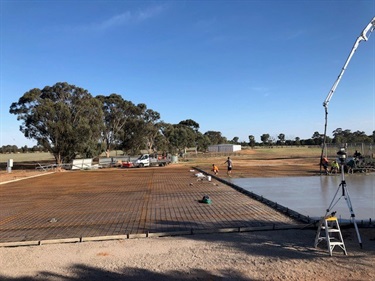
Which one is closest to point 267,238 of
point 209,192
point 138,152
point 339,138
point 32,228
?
point 32,228

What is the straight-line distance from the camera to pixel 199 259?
19.8 ft

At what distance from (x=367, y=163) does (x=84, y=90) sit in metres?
39.7

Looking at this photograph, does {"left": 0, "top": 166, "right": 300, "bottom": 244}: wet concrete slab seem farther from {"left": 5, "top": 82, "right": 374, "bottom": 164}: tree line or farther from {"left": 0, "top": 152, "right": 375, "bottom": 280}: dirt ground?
{"left": 5, "top": 82, "right": 374, "bottom": 164}: tree line

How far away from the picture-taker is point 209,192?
1545 centimetres

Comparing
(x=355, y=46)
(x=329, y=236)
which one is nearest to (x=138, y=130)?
(x=355, y=46)

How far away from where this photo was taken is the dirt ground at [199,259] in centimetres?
534

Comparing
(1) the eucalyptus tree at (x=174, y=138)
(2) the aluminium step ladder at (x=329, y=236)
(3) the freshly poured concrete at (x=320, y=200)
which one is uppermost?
(1) the eucalyptus tree at (x=174, y=138)

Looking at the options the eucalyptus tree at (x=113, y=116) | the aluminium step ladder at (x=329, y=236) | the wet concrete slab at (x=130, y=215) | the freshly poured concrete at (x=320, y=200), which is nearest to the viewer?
the aluminium step ladder at (x=329, y=236)

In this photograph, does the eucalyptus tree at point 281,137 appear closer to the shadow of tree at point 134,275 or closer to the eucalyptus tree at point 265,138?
the eucalyptus tree at point 265,138

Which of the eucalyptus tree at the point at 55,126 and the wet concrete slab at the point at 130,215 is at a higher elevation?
the eucalyptus tree at the point at 55,126

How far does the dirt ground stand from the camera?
5344 millimetres

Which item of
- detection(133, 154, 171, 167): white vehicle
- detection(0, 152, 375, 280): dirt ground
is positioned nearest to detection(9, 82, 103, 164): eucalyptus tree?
detection(133, 154, 171, 167): white vehicle

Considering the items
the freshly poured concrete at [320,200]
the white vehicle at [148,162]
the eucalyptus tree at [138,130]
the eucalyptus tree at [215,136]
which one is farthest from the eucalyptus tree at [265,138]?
the freshly poured concrete at [320,200]

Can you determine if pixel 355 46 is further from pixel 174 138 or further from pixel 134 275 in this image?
pixel 174 138
